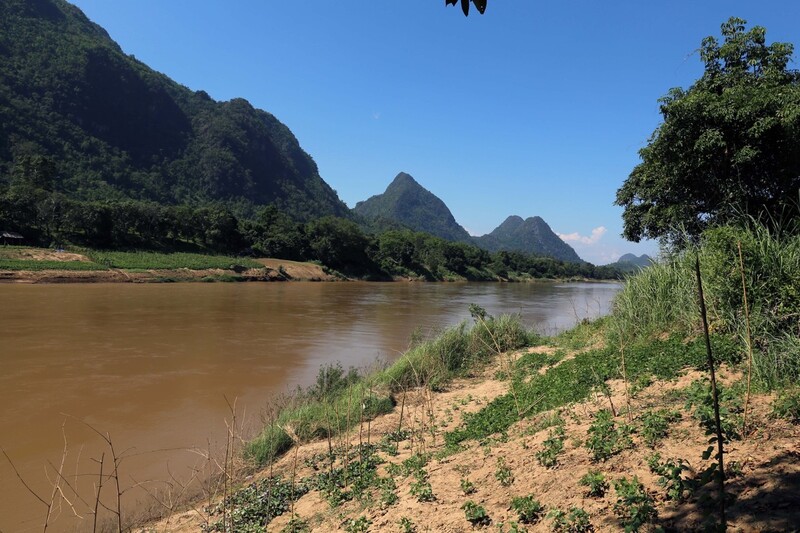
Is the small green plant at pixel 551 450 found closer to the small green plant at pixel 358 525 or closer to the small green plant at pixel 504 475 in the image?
the small green plant at pixel 504 475

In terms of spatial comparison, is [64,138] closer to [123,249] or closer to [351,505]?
[123,249]

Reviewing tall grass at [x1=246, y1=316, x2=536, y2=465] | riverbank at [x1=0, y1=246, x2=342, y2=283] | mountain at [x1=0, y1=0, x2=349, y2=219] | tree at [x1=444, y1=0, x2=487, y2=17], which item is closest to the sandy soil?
tall grass at [x1=246, y1=316, x2=536, y2=465]

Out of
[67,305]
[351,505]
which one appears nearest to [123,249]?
[67,305]

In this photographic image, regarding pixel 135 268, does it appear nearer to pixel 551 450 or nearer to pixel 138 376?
pixel 138 376

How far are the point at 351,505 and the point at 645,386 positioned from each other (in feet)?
13.7

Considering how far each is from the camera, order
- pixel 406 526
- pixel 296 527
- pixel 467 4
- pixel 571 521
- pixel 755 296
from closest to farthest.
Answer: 1. pixel 467 4
2. pixel 571 521
3. pixel 406 526
4. pixel 296 527
5. pixel 755 296

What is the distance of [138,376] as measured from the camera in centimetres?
1330

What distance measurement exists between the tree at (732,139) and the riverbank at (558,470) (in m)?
5.70

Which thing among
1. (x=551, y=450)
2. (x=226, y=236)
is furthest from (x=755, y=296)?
(x=226, y=236)

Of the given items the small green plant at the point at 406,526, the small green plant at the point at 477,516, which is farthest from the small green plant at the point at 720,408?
the small green plant at the point at 406,526

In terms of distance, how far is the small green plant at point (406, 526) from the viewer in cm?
403

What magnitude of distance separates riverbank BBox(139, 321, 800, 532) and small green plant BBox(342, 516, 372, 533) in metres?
0.02

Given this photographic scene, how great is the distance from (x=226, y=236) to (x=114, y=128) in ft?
305

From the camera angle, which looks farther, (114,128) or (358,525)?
(114,128)
